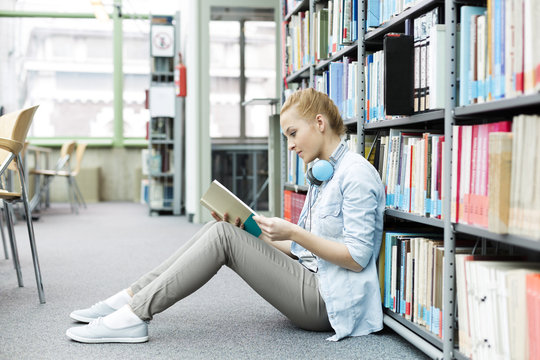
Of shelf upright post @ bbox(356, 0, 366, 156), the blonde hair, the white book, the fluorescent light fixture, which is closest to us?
the white book

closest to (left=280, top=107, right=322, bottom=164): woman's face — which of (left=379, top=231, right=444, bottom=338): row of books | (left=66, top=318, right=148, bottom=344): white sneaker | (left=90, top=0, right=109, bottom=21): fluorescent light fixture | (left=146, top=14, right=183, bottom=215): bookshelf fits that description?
(left=379, top=231, right=444, bottom=338): row of books

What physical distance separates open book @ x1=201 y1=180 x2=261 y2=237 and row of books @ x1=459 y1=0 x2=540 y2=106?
0.78m

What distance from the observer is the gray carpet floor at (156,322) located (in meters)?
1.68

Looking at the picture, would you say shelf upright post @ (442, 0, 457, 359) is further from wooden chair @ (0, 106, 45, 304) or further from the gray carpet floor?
wooden chair @ (0, 106, 45, 304)

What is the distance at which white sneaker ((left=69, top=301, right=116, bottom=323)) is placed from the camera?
6.23ft

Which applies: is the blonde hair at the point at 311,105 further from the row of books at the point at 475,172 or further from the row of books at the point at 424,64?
the row of books at the point at 475,172

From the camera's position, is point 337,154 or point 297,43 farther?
point 297,43

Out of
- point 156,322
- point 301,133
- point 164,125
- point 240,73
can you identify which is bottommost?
point 156,322

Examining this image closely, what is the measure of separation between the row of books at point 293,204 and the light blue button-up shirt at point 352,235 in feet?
3.63

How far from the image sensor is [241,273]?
177 centimetres

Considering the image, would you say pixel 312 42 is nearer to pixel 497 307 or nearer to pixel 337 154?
pixel 337 154

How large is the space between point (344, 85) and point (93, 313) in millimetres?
1304

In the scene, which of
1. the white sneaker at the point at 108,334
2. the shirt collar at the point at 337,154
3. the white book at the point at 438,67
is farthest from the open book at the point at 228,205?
the white book at the point at 438,67

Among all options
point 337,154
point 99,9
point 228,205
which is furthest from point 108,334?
point 99,9
